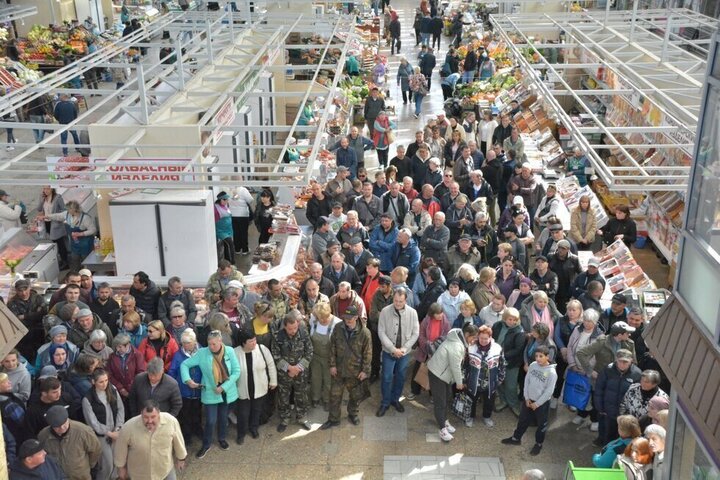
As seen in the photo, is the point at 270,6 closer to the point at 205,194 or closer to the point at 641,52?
the point at 641,52

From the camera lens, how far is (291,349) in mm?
8664

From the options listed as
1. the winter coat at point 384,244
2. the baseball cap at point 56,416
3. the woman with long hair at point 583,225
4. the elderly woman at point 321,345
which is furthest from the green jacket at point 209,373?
the woman with long hair at point 583,225

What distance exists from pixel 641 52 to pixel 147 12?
2346 cm

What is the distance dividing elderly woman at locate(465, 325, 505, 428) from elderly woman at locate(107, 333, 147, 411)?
A: 11.1 ft

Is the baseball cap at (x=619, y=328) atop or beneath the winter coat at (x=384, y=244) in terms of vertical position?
atop

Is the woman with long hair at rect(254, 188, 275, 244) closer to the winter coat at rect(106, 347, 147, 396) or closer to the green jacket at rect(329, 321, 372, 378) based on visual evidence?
the green jacket at rect(329, 321, 372, 378)

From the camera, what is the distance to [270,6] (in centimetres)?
2339

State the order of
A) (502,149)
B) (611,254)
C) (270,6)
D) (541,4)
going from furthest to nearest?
(541,4) < (270,6) < (502,149) < (611,254)

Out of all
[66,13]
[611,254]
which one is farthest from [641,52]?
[66,13]

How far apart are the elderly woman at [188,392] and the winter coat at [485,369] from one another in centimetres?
282

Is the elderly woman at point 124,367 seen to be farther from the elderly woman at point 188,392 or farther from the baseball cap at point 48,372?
the baseball cap at point 48,372

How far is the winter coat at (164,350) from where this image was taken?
8.37 m

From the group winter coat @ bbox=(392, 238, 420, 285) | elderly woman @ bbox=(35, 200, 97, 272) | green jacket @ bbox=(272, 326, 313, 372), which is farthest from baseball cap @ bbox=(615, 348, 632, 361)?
elderly woman @ bbox=(35, 200, 97, 272)

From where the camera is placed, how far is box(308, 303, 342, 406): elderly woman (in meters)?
8.77
